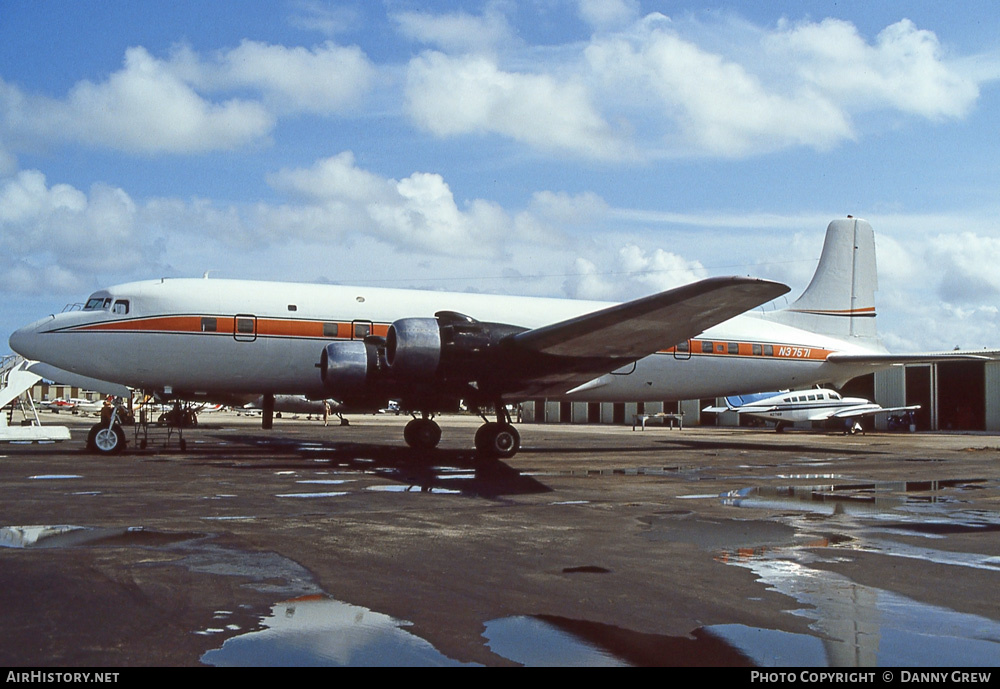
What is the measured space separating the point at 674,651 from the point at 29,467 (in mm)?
16001

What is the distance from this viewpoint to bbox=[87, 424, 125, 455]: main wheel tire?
64.0 ft

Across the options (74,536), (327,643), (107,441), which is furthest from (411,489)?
(107,441)

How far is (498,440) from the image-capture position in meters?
19.4

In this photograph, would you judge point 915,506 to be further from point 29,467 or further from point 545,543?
point 29,467

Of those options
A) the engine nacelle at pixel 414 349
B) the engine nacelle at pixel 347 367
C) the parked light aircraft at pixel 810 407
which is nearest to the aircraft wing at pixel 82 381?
the engine nacelle at pixel 347 367

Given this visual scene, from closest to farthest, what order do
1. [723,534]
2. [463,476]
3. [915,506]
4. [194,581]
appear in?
1. [194,581]
2. [723,534]
3. [915,506]
4. [463,476]

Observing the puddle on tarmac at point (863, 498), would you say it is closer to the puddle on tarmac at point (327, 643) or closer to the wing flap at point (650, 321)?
the wing flap at point (650, 321)

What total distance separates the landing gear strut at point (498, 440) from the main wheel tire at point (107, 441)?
8.79m

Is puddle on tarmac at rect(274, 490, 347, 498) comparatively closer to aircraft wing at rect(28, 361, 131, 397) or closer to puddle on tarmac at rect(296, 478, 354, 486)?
puddle on tarmac at rect(296, 478, 354, 486)

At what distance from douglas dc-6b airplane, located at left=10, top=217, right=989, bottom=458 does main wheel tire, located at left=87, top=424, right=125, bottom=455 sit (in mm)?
32

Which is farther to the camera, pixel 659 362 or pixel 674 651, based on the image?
pixel 659 362

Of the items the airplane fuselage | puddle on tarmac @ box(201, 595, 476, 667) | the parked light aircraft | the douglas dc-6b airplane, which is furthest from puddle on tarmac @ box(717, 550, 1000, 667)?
the parked light aircraft

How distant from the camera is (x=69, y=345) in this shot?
61.4ft
